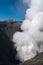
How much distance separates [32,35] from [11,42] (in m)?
11.4

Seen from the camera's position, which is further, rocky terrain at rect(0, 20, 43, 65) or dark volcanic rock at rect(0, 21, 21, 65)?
dark volcanic rock at rect(0, 21, 21, 65)

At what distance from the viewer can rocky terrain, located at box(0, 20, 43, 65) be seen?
201ft

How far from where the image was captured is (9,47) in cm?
7069

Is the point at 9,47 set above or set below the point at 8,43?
below

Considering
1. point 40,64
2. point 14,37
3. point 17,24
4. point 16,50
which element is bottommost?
point 40,64

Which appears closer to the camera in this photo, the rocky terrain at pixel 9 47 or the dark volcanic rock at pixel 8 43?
the rocky terrain at pixel 9 47

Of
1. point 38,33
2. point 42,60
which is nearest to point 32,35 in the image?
point 38,33

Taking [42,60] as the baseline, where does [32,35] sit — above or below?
above

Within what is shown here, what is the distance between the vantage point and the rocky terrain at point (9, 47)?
6139 cm

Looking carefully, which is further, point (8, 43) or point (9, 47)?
point (8, 43)

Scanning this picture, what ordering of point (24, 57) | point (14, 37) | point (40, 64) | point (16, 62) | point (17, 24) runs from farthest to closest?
1. point (17, 24)
2. point (14, 37)
3. point (24, 57)
4. point (16, 62)
5. point (40, 64)

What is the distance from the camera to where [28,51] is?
7700 centimetres

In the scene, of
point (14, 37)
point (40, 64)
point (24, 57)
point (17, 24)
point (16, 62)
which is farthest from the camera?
point (17, 24)

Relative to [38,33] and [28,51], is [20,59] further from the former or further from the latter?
[38,33]
